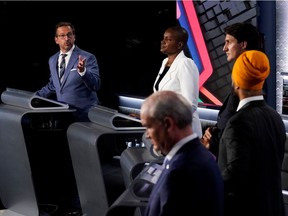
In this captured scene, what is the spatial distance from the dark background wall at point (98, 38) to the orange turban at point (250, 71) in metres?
5.45

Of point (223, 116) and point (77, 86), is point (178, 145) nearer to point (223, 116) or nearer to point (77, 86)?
point (223, 116)

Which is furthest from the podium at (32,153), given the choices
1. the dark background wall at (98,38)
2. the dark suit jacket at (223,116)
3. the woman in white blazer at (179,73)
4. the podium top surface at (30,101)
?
the dark background wall at (98,38)

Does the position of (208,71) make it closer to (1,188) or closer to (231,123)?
(1,188)

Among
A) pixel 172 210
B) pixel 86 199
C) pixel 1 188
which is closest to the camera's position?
pixel 172 210

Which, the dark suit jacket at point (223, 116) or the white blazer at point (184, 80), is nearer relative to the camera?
the dark suit jacket at point (223, 116)

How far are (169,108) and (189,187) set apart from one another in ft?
0.86

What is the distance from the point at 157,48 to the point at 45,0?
1591 mm

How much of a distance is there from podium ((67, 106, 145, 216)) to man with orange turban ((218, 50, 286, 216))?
1.17 metres

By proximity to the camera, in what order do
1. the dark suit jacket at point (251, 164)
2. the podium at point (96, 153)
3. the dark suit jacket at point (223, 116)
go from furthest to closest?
1. the podium at point (96, 153)
2. the dark suit jacket at point (223, 116)
3. the dark suit jacket at point (251, 164)

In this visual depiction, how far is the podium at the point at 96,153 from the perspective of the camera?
3.61 meters

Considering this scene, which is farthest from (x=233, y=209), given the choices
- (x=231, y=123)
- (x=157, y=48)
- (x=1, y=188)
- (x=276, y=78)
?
(x=157, y=48)

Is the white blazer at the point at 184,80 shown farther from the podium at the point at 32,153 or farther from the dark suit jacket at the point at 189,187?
the dark suit jacket at the point at 189,187

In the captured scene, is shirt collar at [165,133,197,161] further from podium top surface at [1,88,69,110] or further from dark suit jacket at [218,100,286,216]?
podium top surface at [1,88,69,110]

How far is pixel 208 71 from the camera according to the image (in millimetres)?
6406
